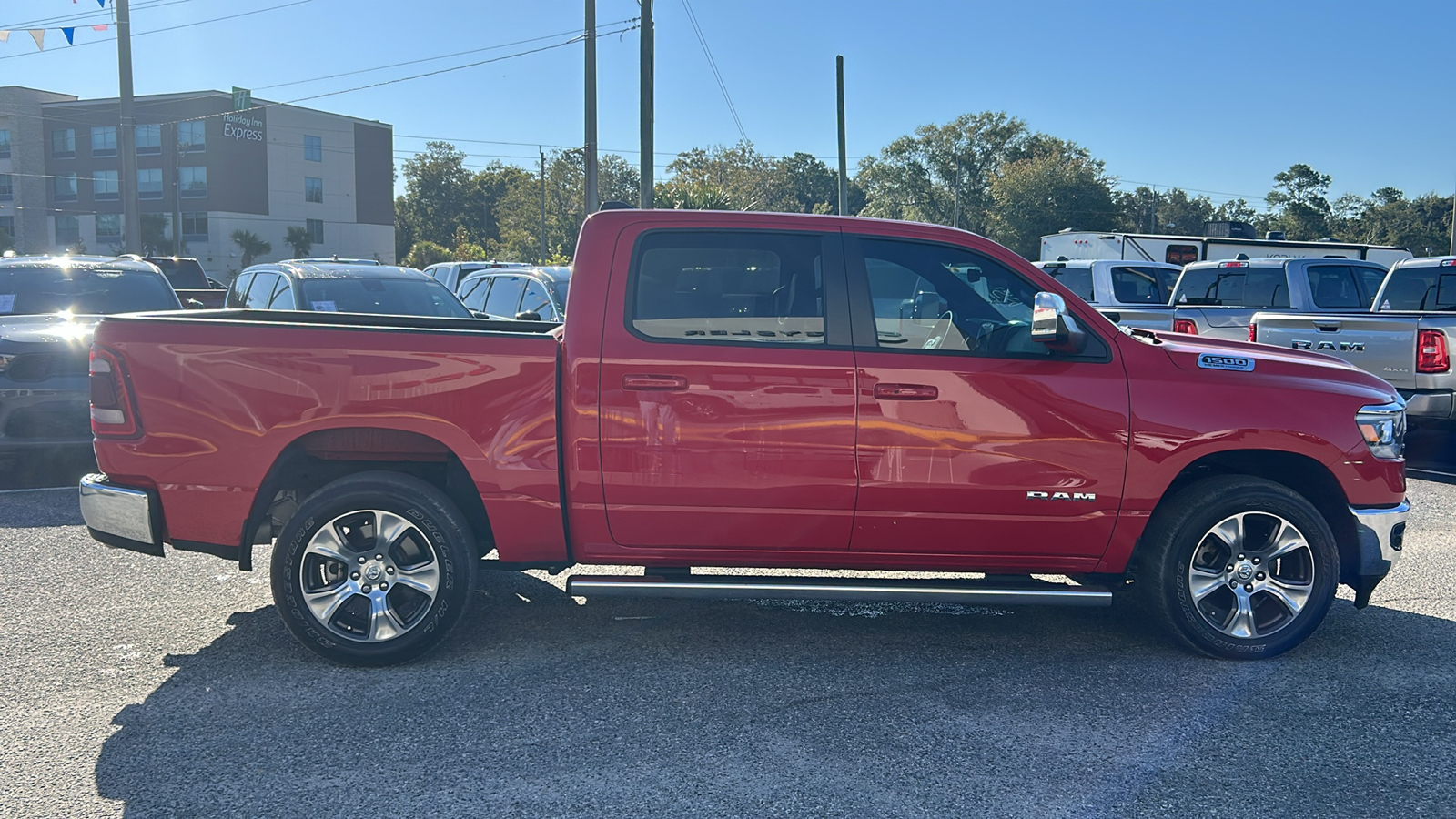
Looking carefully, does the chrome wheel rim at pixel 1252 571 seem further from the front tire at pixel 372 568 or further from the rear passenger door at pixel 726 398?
the front tire at pixel 372 568

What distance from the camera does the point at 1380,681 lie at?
477 centimetres

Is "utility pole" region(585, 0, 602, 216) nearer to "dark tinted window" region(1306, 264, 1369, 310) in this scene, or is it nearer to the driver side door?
"dark tinted window" region(1306, 264, 1369, 310)

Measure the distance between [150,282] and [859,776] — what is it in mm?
9303

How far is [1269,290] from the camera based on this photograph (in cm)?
1362

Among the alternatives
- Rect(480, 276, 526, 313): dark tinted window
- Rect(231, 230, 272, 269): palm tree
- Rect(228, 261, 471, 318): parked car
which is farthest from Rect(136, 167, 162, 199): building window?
Rect(228, 261, 471, 318): parked car

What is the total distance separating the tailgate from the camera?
990cm

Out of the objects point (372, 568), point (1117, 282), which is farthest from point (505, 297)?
point (372, 568)

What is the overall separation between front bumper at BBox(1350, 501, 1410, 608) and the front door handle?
80.0 inches

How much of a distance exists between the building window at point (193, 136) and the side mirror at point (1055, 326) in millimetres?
72919

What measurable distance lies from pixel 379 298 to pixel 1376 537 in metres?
8.62

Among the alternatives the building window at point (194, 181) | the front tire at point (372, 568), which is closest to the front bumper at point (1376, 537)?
the front tire at point (372, 568)

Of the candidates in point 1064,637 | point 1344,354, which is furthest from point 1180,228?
point 1064,637

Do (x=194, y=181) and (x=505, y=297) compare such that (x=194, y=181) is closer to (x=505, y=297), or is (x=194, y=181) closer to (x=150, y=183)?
(x=150, y=183)

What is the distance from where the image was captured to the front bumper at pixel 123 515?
4.83 m
